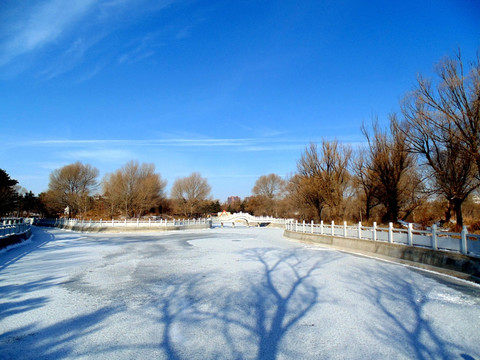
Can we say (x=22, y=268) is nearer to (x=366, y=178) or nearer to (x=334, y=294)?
(x=334, y=294)

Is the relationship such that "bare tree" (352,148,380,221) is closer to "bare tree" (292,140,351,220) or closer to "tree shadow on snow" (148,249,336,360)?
"bare tree" (292,140,351,220)

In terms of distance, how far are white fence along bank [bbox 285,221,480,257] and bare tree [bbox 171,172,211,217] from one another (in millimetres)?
60437

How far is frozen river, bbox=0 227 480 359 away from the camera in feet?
16.0

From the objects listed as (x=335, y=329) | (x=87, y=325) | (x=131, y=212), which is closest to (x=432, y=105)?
(x=335, y=329)

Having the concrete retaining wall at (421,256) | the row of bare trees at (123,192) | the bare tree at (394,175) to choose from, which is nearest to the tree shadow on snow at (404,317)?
the concrete retaining wall at (421,256)

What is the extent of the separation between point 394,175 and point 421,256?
14.8m

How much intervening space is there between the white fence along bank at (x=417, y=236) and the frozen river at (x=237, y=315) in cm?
134

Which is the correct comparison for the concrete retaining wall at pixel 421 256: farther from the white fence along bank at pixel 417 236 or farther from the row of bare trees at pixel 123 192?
the row of bare trees at pixel 123 192

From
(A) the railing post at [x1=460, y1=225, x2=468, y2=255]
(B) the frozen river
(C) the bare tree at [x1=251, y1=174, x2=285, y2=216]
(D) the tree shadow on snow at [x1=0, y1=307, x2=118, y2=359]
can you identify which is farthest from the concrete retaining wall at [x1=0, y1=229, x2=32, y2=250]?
(C) the bare tree at [x1=251, y1=174, x2=285, y2=216]

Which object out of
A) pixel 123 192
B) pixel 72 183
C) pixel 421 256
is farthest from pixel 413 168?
pixel 72 183

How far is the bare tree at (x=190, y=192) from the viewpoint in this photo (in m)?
83.5

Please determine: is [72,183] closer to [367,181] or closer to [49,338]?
[367,181]

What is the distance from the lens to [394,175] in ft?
85.9

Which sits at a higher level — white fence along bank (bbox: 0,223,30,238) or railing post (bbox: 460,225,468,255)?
railing post (bbox: 460,225,468,255)
